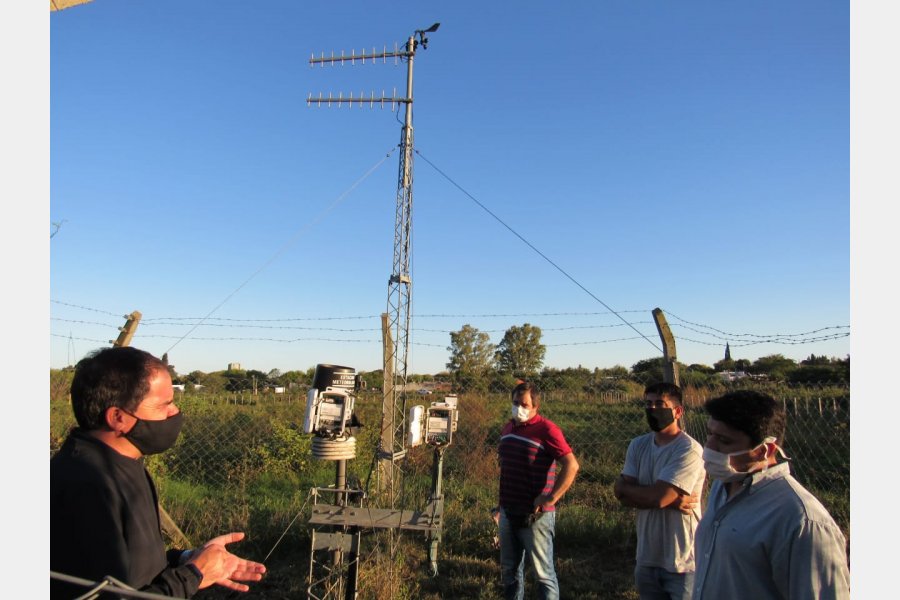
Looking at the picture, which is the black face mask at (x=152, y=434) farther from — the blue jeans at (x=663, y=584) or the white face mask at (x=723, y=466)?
the blue jeans at (x=663, y=584)

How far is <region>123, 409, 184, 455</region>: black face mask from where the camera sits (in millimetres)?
1903

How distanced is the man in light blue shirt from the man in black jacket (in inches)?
67.1

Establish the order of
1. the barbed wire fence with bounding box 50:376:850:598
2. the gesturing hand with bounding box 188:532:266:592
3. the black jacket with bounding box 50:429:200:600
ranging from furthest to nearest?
the barbed wire fence with bounding box 50:376:850:598 → the gesturing hand with bounding box 188:532:266:592 → the black jacket with bounding box 50:429:200:600

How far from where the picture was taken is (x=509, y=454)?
13.7 ft

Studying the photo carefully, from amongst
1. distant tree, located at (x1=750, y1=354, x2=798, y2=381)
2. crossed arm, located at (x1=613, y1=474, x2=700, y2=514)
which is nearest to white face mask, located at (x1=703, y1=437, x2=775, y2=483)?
crossed arm, located at (x1=613, y1=474, x2=700, y2=514)

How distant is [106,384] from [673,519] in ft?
9.60

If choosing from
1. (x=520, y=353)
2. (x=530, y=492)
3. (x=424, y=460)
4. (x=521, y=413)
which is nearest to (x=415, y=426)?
(x=521, y=413)

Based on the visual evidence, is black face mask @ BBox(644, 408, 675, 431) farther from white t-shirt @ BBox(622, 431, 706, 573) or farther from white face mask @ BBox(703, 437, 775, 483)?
white face mask @ BBox(703, 437, 775, 483)

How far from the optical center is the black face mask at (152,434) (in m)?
1.90

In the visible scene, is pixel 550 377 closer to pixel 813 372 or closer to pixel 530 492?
pixel 530 492

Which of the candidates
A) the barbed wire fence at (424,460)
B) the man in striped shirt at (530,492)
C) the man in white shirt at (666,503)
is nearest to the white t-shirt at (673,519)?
the man in white shirt at (666,503)

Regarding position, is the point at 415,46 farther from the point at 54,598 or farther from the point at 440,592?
the point at 54,598

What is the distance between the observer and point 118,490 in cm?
173

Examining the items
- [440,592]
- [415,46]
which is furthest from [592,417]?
[415,46]
